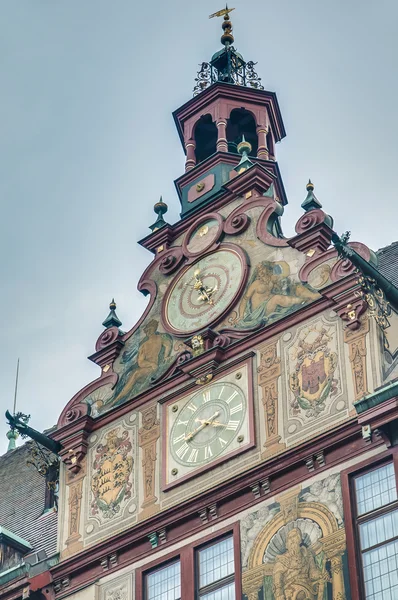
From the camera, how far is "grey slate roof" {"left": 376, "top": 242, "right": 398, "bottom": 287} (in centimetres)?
3341

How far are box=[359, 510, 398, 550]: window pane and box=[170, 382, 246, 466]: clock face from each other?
3.48 metres

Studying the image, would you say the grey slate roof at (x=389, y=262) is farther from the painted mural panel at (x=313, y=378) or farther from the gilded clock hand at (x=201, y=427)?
the gilded clock hand at (x=201, y=427)

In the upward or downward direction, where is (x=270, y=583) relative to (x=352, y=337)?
downward

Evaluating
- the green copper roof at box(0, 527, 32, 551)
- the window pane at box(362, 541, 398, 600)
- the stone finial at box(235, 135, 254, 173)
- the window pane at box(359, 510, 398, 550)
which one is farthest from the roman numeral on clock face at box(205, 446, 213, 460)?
the stone finial at box(235, 135, 254, 173)

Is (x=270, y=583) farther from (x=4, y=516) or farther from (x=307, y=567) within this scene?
(x=4, y=516)

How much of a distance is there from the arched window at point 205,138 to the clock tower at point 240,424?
309 centimetres

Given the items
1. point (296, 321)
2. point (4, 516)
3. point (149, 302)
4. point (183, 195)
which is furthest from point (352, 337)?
point (4, 516)

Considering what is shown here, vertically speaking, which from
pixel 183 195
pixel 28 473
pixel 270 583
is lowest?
pixel 270 583

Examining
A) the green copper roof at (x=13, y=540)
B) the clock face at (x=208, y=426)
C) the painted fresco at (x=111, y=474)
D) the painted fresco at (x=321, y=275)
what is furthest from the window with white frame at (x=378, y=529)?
the green copper roof at (x=13, y=540)

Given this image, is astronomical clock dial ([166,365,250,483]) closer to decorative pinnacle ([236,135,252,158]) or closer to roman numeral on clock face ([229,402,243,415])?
roman numeral on clock face ([229,402,243,415])

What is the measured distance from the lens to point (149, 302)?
32.8m

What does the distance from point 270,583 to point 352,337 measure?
4.29 m

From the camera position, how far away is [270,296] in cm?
3052

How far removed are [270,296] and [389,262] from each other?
4508 millimetres
